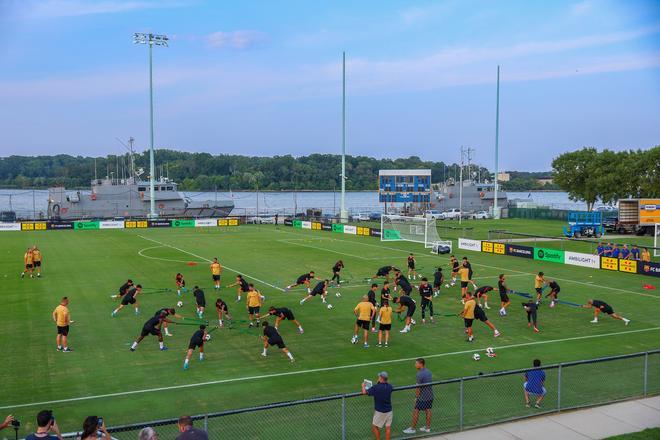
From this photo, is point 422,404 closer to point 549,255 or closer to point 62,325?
point 62,325

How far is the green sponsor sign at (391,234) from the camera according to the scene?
5945 cm

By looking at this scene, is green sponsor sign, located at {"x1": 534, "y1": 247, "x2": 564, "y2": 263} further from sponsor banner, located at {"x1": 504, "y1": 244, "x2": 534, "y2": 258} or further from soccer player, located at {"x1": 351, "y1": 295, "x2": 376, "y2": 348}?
soccer player, located at {"x1": 351, "y1": 295, "x2": 376, "y2": 348}

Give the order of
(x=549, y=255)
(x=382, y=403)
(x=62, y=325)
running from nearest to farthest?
(x=382, y=403) < (x=62, y=325) < (x=549, y=255)

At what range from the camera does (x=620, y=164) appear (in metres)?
80.2

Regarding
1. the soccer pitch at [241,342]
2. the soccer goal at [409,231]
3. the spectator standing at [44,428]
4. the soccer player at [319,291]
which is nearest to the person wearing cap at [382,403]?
the soccer pitch at [241,342]

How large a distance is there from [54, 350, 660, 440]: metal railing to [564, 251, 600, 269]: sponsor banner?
74.8 feet

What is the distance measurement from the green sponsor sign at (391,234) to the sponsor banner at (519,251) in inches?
560

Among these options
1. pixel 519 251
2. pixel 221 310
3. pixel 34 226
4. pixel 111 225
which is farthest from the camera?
pixel 111 225

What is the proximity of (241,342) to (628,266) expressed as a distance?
26115 mm

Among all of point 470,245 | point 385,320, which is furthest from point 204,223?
point 385,320

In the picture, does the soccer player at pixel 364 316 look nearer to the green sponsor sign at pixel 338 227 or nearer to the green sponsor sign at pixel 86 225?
the green sponsor sign at pixel 338 227

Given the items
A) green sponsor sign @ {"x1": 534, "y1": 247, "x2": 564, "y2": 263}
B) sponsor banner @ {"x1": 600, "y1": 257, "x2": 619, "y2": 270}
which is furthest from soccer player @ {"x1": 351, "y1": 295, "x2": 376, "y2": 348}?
green sponsor sign @ {"x1": 534, "y1": 247, "x2": 564, "y2": 263}

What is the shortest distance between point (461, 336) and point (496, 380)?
229 inches

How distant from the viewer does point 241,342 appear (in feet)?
69.8
